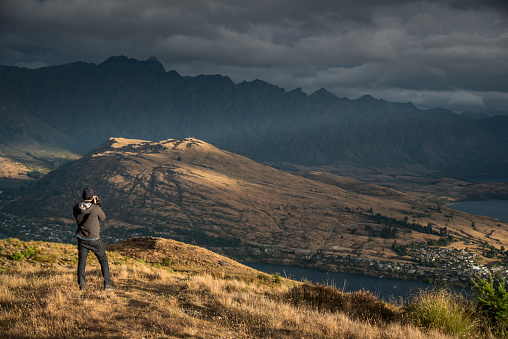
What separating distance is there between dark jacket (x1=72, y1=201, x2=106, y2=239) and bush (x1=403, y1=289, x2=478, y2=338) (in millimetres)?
12434

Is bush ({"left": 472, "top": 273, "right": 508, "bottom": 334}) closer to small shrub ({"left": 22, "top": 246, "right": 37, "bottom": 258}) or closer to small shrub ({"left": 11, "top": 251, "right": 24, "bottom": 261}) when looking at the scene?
small shrub ({"left": 11, "top": 251, "right": 24, "bottom": 261})

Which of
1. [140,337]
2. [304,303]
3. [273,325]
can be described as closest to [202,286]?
[304,303]

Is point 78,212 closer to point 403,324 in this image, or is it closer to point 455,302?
point 403,324

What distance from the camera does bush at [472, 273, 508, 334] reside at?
11.8 m

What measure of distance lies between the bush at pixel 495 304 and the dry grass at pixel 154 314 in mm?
2978

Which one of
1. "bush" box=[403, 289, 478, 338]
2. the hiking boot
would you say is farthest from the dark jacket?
"bush" box=[403, 289, 478, 338]

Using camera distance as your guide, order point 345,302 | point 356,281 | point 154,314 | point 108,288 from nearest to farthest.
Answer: point 154,314, point 108,288, point 345,302, point 356,281

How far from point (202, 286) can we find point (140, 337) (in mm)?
7014

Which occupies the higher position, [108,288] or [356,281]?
[108,288]

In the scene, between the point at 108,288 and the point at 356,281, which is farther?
the point at 356,281

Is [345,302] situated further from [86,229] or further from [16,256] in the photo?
[16,256]

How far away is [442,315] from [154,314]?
10.1 metres

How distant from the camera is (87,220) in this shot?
12.8 metres

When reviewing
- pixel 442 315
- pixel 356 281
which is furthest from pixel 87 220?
pixel 356 281
